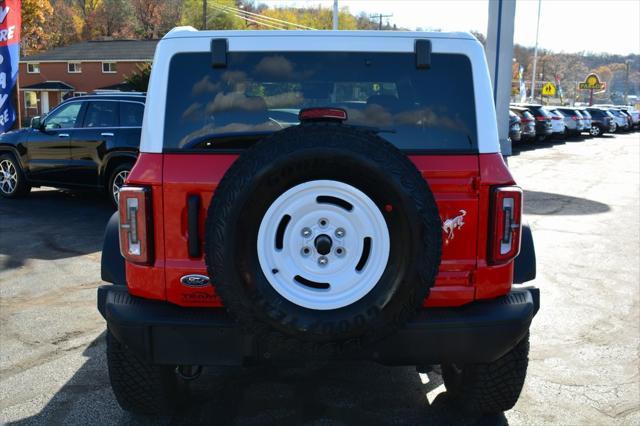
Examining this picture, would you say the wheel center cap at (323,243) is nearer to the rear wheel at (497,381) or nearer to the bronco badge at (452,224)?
the bronco badge at (452,224)

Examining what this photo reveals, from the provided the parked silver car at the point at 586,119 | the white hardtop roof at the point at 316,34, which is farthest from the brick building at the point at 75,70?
the white hardtop roof at the point at 316,34

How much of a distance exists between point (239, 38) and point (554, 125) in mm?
27956

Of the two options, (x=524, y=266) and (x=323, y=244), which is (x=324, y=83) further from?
(x=524, y=266)

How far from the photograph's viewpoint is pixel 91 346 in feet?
15.6

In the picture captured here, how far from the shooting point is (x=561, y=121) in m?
29.4

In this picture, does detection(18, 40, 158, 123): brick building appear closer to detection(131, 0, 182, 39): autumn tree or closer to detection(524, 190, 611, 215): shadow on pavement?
detection(131, 0, 182, 39): autumn tree

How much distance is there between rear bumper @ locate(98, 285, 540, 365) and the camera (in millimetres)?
2953

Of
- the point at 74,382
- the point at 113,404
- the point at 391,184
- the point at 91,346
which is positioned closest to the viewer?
the point at 391,184

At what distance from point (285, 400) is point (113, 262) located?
1286 millimetres

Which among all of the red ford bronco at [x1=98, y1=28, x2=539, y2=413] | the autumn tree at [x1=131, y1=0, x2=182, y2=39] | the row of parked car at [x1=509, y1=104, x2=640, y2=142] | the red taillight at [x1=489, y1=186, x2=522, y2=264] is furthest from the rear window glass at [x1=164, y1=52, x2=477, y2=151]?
the autumn tree at [x1=131, y1=0, x2=182, y2=39]

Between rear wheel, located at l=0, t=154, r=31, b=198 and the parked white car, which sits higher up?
the parked white car

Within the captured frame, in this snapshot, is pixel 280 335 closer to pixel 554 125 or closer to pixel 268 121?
pixel 268 121

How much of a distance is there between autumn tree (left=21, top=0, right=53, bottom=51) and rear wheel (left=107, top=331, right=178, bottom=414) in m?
54.0

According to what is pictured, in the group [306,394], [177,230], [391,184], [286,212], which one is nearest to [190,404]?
[306,394]
